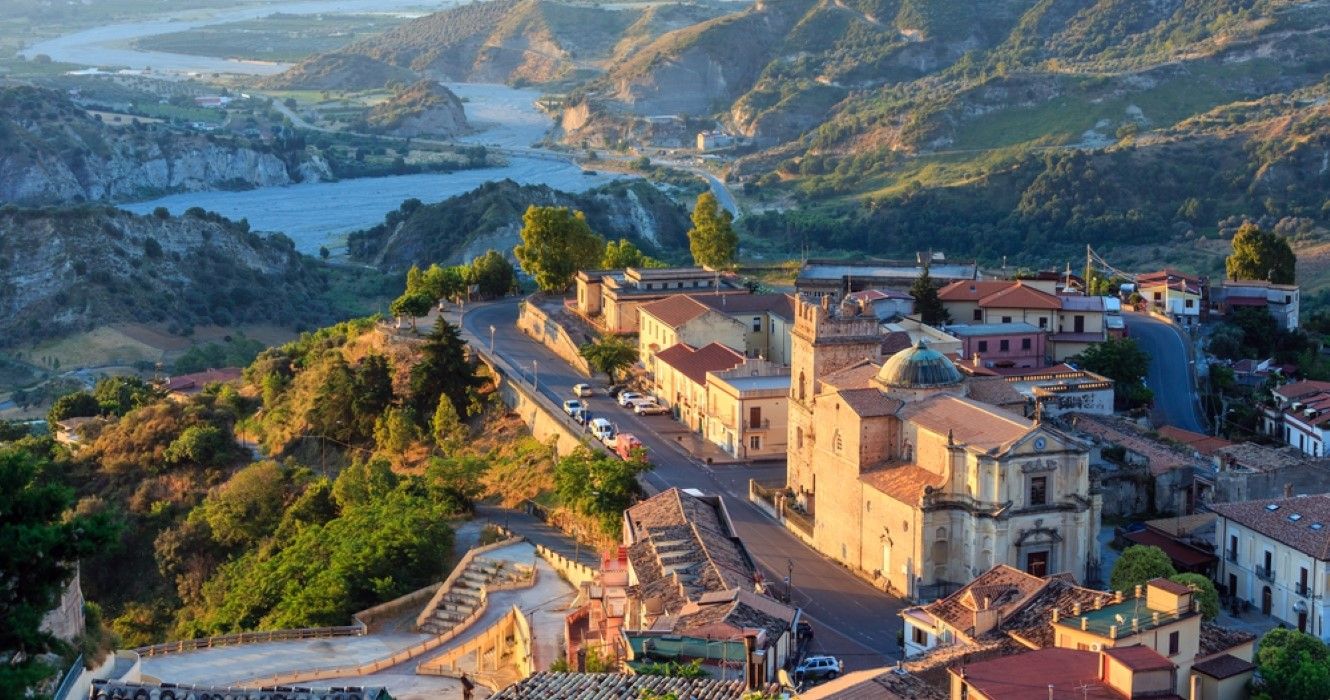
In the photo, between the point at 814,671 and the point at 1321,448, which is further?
the point at 1321,448

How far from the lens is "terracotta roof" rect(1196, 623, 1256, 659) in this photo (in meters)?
32.5

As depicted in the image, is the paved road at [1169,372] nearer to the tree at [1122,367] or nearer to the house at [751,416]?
the tree at [1122,367]

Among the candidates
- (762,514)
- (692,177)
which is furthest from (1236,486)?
(692,177)

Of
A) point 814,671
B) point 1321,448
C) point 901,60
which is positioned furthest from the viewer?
point 901,60

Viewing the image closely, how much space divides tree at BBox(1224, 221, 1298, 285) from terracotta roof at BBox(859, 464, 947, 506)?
3554cm

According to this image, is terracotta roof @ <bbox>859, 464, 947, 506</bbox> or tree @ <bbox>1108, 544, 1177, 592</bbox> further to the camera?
terracotta roof @ <bbox>859, 464, 947, 506</bbox>

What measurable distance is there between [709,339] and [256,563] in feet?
55.5

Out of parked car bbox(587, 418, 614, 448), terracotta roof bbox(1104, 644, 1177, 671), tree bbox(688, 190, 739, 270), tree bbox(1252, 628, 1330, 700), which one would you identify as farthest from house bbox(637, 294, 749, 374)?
terracotta roof bbox(1104, 644, 1177, 671)

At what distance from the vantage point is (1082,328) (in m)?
61.3

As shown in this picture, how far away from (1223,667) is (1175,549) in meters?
11.8

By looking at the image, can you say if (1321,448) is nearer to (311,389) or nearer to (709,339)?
(709,339)

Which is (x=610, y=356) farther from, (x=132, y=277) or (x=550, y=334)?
(x=132, y=277)

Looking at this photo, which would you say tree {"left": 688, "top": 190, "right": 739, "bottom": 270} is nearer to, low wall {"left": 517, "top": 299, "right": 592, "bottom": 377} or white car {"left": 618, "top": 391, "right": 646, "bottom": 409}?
low wall {"left": 517, "top": 299, "right": 592, "bottom": 377}

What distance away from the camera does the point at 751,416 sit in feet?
171
